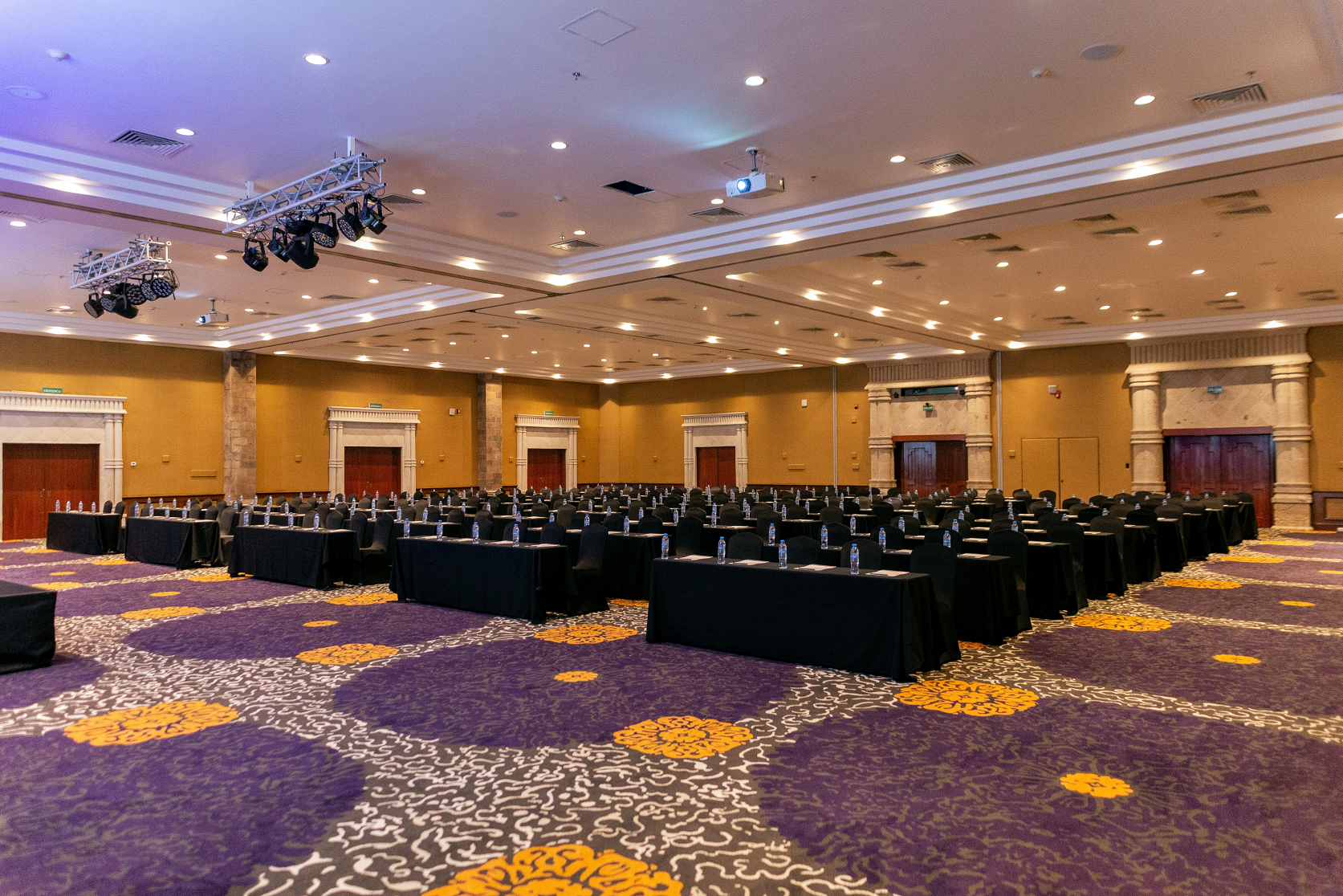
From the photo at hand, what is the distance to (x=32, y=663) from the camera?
632cm

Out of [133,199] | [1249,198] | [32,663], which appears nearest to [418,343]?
[133,199]

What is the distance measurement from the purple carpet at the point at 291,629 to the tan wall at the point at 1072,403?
16.2 meters

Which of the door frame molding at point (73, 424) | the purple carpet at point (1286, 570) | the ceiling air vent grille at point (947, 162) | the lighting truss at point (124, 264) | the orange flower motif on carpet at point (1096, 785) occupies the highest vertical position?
the ceiling air vent grille at point (947, 162)

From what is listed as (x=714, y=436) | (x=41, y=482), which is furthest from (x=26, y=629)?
(x=714, y=436)

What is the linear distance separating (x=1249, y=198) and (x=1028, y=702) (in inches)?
290

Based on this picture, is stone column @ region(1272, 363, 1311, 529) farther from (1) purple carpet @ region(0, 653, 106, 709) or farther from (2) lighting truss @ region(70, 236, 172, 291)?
(1) purple carpet @ region(0, 653, 106, 709)

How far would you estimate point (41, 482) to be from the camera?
1805 cm

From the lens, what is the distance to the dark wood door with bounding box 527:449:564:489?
2720cm

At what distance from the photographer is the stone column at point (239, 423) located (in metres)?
19.7

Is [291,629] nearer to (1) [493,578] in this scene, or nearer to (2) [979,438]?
(1) [493,578]

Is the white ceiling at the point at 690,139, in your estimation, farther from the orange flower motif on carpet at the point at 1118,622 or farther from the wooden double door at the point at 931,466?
the wooden double door at the point at 931,466

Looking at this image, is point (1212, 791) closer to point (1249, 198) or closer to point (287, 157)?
point (1249, 198)

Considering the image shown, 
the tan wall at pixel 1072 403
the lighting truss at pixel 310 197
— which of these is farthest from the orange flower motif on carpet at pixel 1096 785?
the tan wall at pixel 1072 403

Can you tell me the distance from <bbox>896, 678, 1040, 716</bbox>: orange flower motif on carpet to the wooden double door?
16918 millimetres
